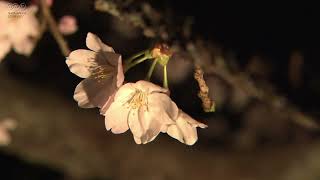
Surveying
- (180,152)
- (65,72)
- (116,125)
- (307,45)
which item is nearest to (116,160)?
(180,152)

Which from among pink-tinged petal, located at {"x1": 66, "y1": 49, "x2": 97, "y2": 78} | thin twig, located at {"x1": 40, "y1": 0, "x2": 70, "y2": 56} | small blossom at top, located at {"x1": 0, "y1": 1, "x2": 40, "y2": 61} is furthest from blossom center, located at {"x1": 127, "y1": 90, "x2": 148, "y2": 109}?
small blossom at top, located at {"x1": 0, "y1": 1, "x2": 40, "y2": 61}

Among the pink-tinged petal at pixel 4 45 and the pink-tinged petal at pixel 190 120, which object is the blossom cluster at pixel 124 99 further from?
the pink-tinged petal at pixel 4 45

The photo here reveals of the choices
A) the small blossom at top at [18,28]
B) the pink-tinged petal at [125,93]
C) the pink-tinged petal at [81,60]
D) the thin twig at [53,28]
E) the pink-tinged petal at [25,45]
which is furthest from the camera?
the pink-tinged petal at [25,45]

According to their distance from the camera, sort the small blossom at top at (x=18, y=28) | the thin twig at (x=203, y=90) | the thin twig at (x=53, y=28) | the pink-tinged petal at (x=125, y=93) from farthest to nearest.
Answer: the small blossom at top at (x=18, y=28) < the thin twig at (x=53, y=28) < the pink-tinged petal at (x=125, y=93) < the thin twig at (x=203, y=90)

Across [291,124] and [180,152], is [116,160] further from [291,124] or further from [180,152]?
[291,124]

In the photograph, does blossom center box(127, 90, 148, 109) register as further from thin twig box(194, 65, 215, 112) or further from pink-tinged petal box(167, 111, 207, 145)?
thin twig box(194, 65, 215, 112)

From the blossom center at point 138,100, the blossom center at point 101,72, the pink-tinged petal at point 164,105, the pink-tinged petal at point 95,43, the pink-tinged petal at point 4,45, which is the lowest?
the pink-tinged petal at point 4,45

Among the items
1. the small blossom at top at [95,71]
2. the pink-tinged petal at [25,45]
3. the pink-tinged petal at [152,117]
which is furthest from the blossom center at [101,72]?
the pink-tinged petal at [25,45]
